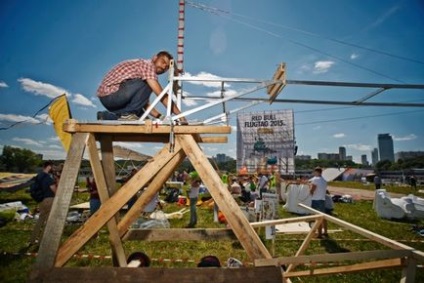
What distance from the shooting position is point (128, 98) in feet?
10.6

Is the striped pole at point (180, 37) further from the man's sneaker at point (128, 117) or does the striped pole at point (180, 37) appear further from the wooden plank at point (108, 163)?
the wooden plank at point (108, 163)

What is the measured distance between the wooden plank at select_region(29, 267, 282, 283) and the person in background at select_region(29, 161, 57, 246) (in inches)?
301

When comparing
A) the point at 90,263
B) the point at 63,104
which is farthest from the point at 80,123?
the point at 63,104

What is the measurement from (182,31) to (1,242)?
916 centimetres

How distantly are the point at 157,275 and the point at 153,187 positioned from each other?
1635 millimetres

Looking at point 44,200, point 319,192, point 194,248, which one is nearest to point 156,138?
point 194,248

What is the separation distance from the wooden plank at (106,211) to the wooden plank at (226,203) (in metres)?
0.23

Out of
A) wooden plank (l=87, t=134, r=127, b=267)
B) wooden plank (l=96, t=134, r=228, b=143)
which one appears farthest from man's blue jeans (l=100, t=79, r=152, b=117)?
wooden plank (l=87, t=134, r=127, b=267)

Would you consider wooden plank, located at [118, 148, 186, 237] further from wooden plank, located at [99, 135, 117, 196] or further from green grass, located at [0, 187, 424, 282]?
green grass, located at [0, 187, 424, 282]

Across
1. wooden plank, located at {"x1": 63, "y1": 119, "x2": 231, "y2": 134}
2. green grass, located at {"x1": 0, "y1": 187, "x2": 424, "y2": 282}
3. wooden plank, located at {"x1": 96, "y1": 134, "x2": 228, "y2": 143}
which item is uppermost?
wooden plank, located at {"x1": 63, "y1": 119, "x2": 231, "y2": 134}

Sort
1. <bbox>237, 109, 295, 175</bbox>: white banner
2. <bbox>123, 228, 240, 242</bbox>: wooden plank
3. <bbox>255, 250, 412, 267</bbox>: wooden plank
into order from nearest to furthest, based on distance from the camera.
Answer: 1. <bbox>255, 250, 412, 267</bbox>: wooden plank
2. <bbox>123, 228, 240, 242</bbox>: wooden plank
3. <bbox>237, 109, 295, 175</bbox>: white banner

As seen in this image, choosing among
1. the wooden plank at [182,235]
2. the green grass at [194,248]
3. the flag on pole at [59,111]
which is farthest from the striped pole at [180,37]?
the flag on pole at [59,111]

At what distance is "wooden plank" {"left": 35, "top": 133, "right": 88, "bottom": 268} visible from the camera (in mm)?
2289

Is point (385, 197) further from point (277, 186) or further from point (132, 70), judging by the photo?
point (132, 70)
